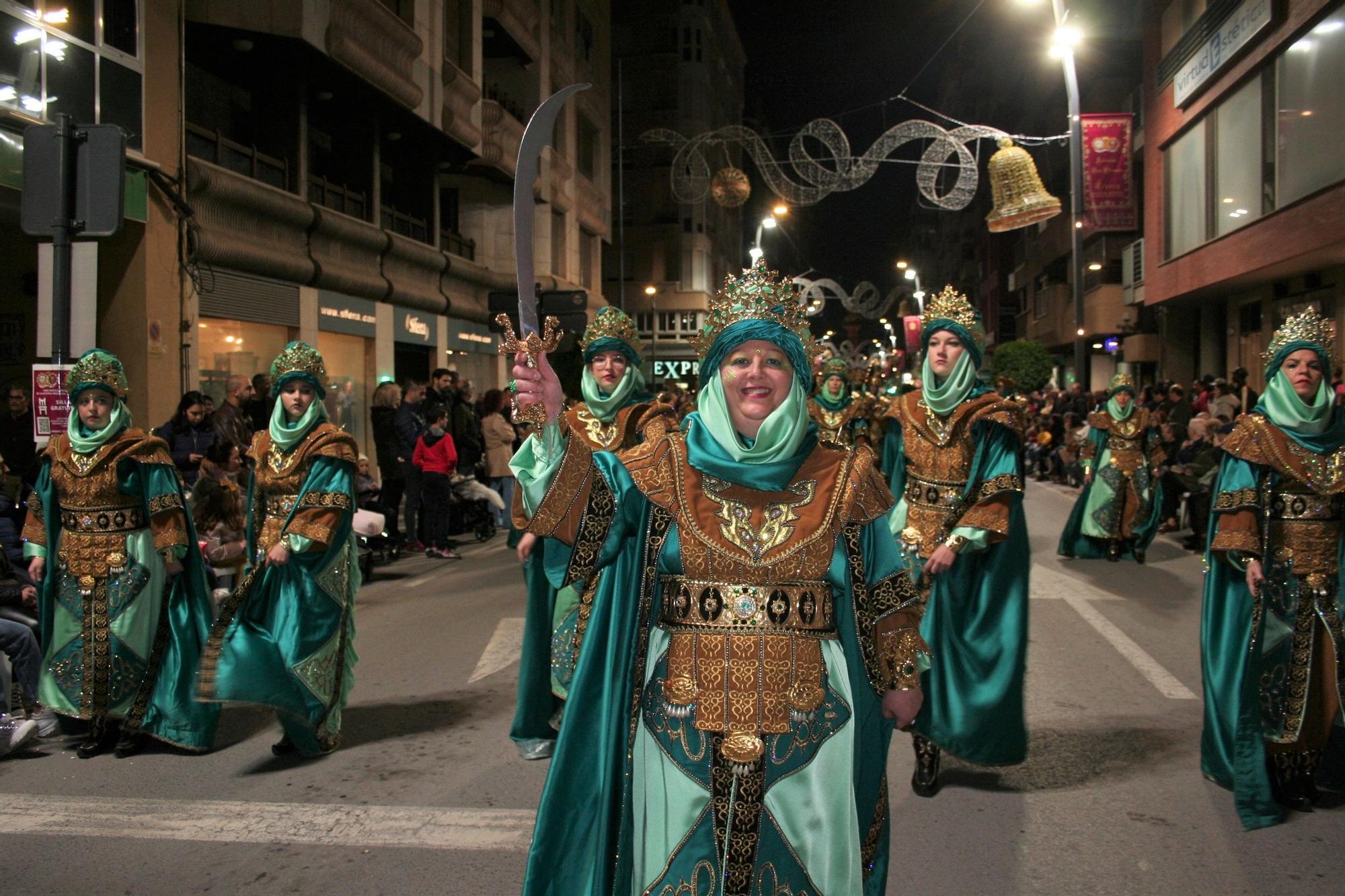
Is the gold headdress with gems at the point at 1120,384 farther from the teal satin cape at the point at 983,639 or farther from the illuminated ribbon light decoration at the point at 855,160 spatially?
the teal satin cape at the point at 983,639

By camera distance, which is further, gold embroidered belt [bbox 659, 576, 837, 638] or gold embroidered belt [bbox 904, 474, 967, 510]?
gold embroidered belt [bbox 904, 474, 967, 510]

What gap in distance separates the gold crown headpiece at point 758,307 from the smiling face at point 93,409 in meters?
3.99

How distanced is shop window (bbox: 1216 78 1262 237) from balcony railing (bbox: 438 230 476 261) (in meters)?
16.7

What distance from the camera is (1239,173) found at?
2150cm

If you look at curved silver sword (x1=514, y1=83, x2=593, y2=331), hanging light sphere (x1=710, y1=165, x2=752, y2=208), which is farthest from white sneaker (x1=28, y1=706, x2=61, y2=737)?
hanging light sphere (x1=710, y1=165, x2=752, y2=208)

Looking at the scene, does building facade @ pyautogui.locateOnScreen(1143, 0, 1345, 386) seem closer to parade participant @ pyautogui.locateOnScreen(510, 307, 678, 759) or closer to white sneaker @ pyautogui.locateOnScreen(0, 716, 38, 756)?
parade participant @ pyautogui.locateOnScreen(510, 307, 678, 759)

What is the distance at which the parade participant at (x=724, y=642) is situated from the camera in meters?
2.81

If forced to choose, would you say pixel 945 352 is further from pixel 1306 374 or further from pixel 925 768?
pixel 925 768

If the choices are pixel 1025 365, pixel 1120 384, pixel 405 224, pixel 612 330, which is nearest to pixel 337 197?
pixel 405 224

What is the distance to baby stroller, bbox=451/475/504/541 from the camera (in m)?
14.9

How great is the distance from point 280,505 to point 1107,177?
2438 centimetres

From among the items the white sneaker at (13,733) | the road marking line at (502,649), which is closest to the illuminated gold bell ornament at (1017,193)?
the road marking line at (502,649)

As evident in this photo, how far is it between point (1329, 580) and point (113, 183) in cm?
751

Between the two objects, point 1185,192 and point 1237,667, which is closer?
point 1237,667
